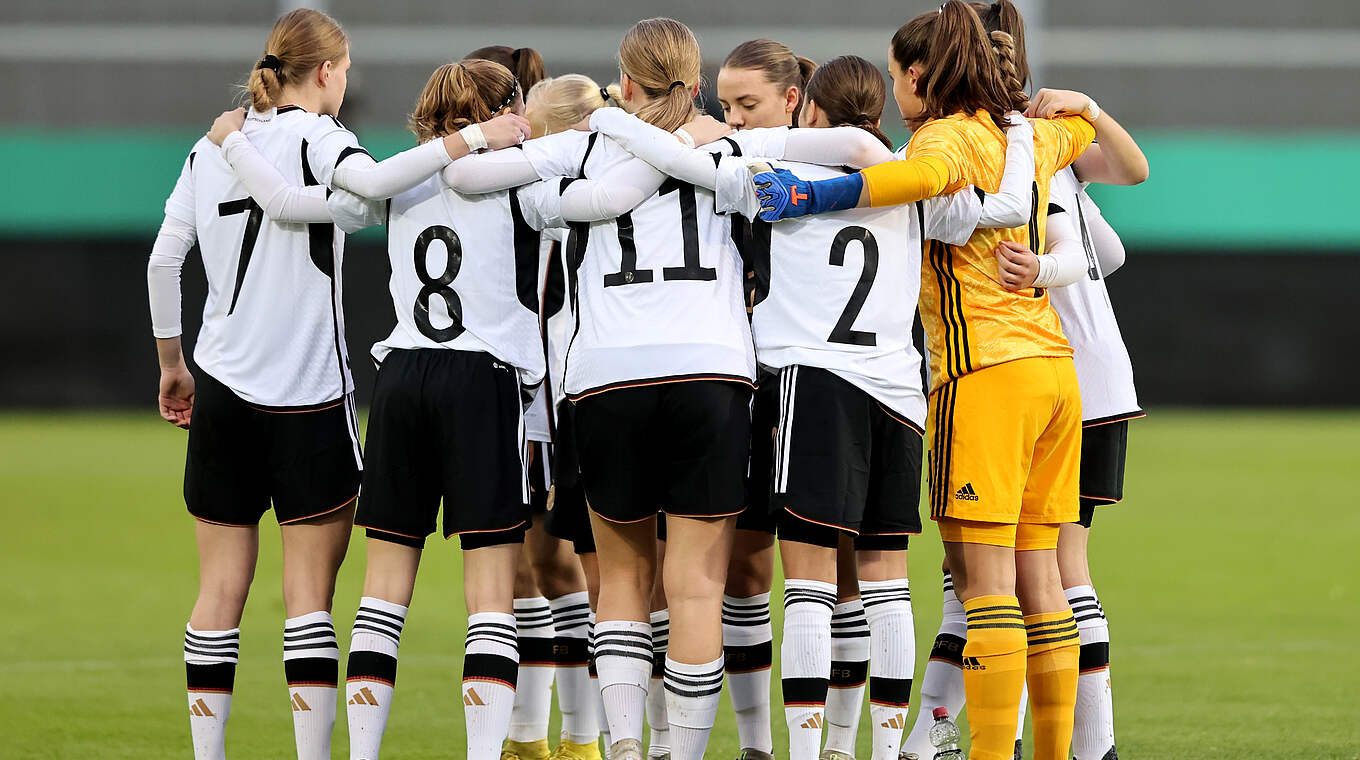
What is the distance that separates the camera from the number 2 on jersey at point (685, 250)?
3975 millimetres

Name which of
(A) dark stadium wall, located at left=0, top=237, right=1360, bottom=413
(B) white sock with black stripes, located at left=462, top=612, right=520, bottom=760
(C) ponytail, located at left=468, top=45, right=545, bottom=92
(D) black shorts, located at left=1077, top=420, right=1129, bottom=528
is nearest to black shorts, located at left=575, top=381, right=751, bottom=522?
(B) white sock with black stripes, located at left=462, top=612, right=520, bottom=760

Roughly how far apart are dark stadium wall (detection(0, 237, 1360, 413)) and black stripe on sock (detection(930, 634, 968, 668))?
1539 centimetres

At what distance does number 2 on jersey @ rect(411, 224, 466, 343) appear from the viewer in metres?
4.11

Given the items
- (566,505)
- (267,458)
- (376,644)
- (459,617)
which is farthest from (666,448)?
(459,617)

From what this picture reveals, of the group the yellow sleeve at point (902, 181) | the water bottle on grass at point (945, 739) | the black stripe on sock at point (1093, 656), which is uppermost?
the yellow sleeve at point (902, 181)

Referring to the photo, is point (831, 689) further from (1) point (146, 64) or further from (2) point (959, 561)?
(1) point (146, 64)

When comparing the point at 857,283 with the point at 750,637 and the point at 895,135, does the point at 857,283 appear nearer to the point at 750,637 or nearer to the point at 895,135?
the point at 750,637

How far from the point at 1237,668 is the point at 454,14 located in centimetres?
1737

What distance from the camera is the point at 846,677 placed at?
4348 millimetres

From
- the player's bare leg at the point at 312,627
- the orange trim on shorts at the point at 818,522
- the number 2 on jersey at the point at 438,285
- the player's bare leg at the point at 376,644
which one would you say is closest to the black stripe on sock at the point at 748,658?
the orange trim on shorts at the point at 818,522

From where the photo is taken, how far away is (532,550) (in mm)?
4953

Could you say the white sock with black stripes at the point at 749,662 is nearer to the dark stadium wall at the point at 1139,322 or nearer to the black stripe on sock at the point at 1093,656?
the black stripe on sock at the point at 1093,656

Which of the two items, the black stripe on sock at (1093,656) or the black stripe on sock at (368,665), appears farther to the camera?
the black stripe on sock at (1093,656)

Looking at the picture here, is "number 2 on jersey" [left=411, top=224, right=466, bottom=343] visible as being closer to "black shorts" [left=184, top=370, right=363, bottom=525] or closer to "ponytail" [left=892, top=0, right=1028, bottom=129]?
"black shorts" [left=184, top=370, right=363, bottom=525]
